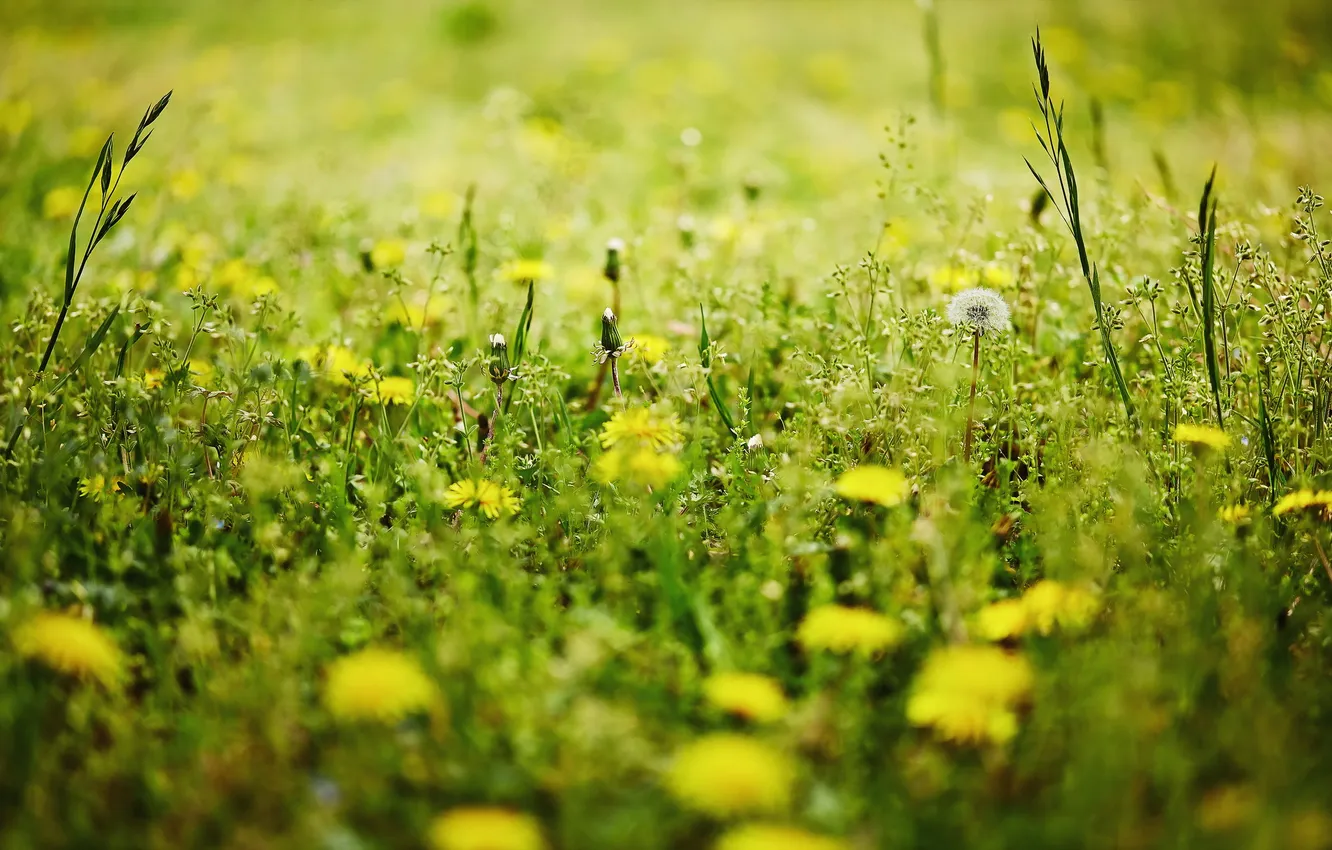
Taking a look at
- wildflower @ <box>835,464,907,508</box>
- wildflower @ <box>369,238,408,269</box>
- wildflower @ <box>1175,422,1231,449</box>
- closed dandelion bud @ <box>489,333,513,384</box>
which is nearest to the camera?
wildflower @ <box>835,464,907,508</box>

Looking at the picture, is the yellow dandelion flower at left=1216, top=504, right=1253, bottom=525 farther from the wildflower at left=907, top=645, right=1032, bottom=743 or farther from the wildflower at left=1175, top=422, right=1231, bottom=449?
the wildflower at left=907, top=645, right=1032, bottom=743

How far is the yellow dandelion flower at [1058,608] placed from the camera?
4.03ft

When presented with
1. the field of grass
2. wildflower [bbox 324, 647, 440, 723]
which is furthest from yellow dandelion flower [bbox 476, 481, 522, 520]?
wildflower [bbox 324, 647, 440, 723]

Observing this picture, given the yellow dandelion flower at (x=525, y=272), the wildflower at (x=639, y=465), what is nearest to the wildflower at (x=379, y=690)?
the wildflower at (x=639, y=465)

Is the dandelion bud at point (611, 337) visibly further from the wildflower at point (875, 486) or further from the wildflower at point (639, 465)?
the wildflower at point (875, 486)

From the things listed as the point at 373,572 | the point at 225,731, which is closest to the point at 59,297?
the point at 373,572

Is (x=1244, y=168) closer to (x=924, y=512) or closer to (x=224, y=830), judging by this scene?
(x=924, y=512)

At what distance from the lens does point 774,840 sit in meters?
0.89

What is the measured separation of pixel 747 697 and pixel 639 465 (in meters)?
0.44

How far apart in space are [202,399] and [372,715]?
120 centimetres

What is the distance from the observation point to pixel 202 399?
1.93 metres

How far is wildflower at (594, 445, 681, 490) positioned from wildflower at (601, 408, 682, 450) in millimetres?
29

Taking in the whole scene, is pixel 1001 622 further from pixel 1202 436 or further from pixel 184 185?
pixel 184 185

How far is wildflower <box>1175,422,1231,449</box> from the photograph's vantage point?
149 cm
